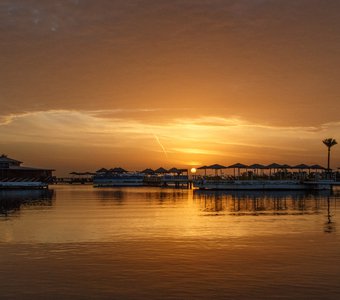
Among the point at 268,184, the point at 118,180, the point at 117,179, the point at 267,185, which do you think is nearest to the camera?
the point at 267,185

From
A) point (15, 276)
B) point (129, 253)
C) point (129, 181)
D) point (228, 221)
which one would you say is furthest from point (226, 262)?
point (129, 181)

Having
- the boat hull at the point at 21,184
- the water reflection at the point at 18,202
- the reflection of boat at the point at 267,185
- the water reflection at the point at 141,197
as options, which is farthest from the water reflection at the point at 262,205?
the boat hull at the point at 21,184

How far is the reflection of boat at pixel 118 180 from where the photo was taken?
15912 cm

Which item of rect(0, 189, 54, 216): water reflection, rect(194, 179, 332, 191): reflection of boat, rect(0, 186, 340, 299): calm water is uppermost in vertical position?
rect(194, 179, 332, 191): reflection of boat

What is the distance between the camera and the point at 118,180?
163125 millimetres

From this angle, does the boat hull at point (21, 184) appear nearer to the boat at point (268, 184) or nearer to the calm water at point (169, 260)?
the boat at point (268, 184)

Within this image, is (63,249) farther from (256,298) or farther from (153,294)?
(256,298)

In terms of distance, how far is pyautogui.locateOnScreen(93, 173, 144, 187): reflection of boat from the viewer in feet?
522

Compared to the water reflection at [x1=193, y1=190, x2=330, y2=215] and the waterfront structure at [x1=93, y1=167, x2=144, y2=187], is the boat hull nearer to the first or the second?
the waterfront structure at [x1=93, y1=167, x2=144, y2=187]

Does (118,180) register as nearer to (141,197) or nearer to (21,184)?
(21,184)

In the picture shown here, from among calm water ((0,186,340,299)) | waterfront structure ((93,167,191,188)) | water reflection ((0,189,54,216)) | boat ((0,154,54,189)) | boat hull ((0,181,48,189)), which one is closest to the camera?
calm water ((0,186,340,299))

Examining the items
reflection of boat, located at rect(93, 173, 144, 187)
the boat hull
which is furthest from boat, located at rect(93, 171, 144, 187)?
the boat hull

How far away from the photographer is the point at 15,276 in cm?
1781

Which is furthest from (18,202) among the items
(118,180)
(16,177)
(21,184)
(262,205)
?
(118,180)
